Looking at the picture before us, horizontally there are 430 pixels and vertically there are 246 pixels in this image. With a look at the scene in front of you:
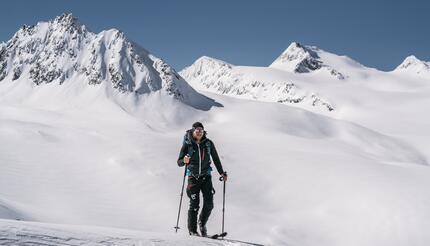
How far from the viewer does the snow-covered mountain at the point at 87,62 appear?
2842 inches

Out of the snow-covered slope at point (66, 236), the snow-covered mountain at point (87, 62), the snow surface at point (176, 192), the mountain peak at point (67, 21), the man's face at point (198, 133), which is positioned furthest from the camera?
the mountain peak at point (67, 21)

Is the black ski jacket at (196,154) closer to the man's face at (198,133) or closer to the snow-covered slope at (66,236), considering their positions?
the man's face at (198,133)

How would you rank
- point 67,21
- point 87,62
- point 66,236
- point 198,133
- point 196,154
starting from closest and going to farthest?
point 66,236 < point 198,133 < point 196,154 < point 87,62 < point 67,21

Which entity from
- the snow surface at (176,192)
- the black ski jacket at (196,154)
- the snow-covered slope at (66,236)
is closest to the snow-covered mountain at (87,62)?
the snow surface at (176,192)

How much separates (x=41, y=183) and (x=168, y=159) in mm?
8682

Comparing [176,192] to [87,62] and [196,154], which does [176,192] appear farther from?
[87,62]

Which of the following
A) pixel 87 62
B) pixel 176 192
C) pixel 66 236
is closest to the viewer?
pixel 66 236

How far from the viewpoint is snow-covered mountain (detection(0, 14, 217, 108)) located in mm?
72188

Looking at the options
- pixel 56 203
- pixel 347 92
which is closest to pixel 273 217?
pixel 56 203

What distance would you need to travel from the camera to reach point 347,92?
16000 centimetres

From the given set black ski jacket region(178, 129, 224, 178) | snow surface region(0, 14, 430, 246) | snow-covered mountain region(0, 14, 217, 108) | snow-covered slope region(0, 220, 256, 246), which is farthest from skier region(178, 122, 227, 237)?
snow-covered mountain region(0, 14, 217, 108)

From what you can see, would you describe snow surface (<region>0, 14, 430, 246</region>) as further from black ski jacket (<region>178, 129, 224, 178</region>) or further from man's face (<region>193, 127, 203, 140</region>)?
man's face (<region>193, 127, 203, 140</region>)

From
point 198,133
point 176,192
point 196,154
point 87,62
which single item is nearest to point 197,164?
point 196,154

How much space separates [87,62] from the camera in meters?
74.4
